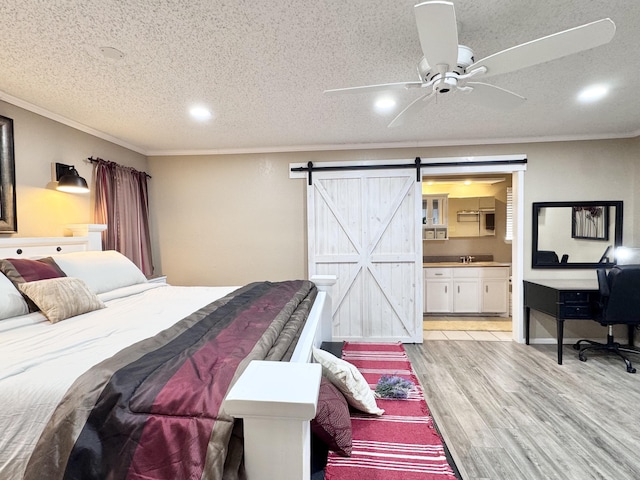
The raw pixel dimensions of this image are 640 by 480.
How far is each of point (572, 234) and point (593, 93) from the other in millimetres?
1866

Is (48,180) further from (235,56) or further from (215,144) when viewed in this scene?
(235,56)

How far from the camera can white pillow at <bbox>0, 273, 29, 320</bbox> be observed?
165cm

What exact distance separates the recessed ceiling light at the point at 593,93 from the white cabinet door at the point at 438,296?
306 centimetres

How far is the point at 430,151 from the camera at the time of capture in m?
3.78

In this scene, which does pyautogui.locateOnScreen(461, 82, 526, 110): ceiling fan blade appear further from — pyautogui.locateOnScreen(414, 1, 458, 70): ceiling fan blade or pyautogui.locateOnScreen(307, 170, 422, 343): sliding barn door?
pyautogui.locateOnScreen(307, 170, 422, 343): sliding barn door

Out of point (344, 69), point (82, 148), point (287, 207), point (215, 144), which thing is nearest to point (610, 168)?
point (344, 69)

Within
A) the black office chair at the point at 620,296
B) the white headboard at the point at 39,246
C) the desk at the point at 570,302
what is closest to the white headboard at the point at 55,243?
the white headboard at the point at 39,246

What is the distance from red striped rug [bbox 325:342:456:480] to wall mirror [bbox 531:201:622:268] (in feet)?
9.48

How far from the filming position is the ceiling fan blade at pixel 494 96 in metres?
1.79

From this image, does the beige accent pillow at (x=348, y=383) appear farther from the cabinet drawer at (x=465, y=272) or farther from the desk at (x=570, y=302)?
the cabinet drawer at (x=465, y=272)

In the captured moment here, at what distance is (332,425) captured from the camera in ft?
4.11

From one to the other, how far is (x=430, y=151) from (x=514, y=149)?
100 cm

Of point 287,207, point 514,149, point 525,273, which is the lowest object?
point 525,273

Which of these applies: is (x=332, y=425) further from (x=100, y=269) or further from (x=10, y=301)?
(x=100, y=269)
